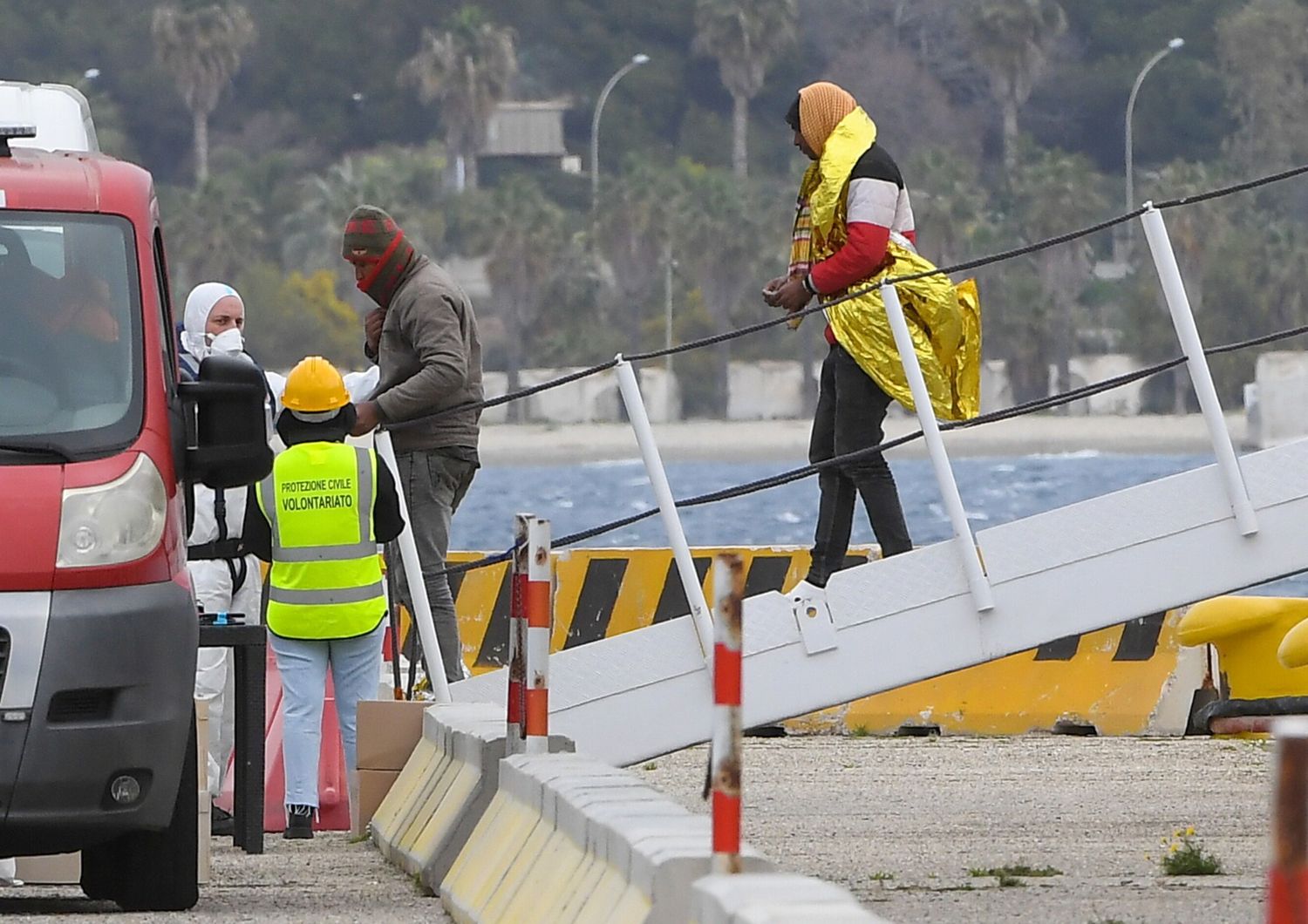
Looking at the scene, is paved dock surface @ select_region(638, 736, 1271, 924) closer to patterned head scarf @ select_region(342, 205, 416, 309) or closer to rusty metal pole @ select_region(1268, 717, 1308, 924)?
patterned head scarf @ select_region(342, 205, 416, 309)

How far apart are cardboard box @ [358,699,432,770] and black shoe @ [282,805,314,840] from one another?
0.53 metres

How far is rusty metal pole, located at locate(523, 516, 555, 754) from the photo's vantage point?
25.1 ft

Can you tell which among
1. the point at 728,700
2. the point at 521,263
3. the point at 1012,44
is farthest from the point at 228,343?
the point at 1012,44

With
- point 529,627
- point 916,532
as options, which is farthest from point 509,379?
point 529,627

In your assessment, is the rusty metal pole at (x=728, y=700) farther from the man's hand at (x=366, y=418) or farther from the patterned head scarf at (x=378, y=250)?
the patterned head scarf at (x=378, y=250)

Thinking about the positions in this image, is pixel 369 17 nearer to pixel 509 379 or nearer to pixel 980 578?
pixel 509 379

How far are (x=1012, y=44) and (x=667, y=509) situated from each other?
442ft

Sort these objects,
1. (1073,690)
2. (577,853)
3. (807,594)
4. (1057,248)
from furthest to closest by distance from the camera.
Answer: (1057,248) < (1073,690) < (807,594) < (577,853)

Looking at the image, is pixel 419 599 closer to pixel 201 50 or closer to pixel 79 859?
pixel 79 859

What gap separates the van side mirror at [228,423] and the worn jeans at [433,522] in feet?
10.2

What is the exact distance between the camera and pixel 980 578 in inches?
376

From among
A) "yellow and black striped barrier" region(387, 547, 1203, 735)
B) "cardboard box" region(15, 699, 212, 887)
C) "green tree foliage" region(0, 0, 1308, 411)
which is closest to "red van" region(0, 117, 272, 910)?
"cardboard box" region(15, 699, 212, 887)

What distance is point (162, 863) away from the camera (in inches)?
314

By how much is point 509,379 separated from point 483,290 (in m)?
7.77
